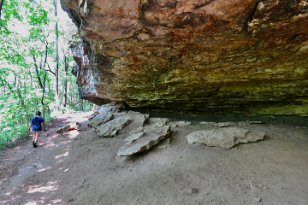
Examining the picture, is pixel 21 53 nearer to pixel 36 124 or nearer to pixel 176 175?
pixel 36 124

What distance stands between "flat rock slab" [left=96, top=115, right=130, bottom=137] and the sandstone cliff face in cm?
138

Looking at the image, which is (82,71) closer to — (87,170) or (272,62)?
(87,170)

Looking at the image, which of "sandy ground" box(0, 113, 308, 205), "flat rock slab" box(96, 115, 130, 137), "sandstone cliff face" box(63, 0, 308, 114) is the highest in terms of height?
"sandstone cliff face" box(63, 0, 308, 114)

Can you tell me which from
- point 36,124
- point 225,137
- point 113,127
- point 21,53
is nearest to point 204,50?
point 225,137

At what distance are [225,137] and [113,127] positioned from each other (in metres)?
4.89

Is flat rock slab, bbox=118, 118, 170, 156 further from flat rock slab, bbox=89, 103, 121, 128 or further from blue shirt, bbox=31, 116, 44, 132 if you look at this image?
blue shirt, bbox=31, 116, 44, 132

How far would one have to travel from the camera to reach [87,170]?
6.96 m

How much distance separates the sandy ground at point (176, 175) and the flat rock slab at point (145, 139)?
8.6 inches

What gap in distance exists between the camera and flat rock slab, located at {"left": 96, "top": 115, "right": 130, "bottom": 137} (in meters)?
9.27

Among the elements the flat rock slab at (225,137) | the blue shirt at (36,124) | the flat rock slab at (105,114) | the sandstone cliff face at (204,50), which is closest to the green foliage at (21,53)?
the blue shirt at (36,124)

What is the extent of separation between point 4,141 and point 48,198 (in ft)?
24.0

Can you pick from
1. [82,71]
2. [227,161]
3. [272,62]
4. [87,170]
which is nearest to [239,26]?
[272,62]

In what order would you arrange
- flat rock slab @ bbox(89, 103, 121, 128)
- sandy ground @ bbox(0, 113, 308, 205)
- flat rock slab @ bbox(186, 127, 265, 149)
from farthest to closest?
flat rock slab @ bbox(89, 103, 121, 128), flat rock slab @ bbox(186, 127, 265, 149), sandy ground @ bbox(0, 113, 308, 205)

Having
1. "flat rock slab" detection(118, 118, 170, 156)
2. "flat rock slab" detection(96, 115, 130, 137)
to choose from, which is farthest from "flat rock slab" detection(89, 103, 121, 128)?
"flat rock slab" detection(118, 118, 170, 156)
